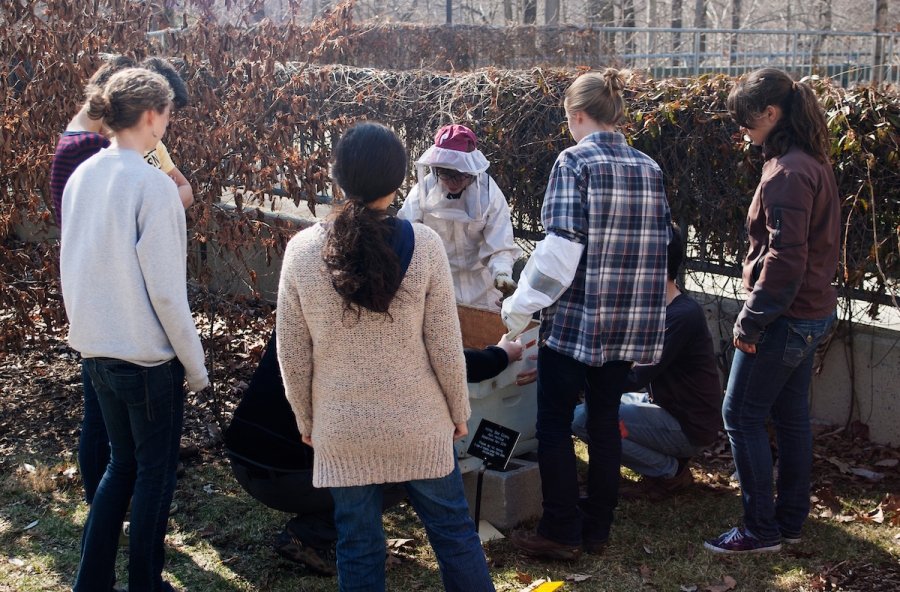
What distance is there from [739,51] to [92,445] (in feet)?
41.7

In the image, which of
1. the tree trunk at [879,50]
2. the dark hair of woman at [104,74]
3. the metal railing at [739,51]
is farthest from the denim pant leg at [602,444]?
the metal railing at [739,51]

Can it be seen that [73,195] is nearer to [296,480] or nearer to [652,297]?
[296,480]

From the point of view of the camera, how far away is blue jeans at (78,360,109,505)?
3373mm

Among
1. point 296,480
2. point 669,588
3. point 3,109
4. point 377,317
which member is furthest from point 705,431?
point 3,109

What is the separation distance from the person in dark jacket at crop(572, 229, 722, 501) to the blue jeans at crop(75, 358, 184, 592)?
6.23ft

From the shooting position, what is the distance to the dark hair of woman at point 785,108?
10.3 feet

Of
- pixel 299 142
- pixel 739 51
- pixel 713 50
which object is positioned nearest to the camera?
pixel 299 142

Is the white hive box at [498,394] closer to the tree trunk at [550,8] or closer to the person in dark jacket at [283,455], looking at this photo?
the person in dark jacket at [283,455]

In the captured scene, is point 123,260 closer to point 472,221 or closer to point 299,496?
point 299,496

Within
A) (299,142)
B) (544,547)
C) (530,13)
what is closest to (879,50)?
(530,13)

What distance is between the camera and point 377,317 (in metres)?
2.34

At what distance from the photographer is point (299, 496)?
3.25 metres

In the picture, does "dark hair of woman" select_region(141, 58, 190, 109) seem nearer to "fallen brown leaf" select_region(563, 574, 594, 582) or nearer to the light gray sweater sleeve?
the light gray sweater sleeve

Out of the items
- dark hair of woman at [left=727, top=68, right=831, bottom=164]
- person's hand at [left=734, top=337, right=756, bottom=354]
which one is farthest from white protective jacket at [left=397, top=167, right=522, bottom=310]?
dark hair of woman at [left=727, top=68, right=831, bottom=164]
